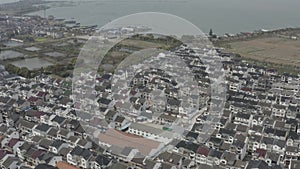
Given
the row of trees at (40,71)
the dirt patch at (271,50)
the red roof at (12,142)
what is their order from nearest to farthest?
the red roof at (12,142), the row of trees at (40,71), the dirt patch at (271,50)

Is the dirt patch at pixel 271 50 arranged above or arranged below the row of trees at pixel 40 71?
above

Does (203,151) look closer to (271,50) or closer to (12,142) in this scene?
(12,142)

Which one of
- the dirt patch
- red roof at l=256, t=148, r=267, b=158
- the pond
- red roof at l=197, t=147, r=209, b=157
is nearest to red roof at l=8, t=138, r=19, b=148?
red roof at l=197, t=147, r=209, b=157

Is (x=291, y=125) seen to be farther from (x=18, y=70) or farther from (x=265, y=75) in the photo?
(x=18, y=70)

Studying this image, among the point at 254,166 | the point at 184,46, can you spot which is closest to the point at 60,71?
the point at 184,46

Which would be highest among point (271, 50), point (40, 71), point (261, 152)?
point (271, 50)

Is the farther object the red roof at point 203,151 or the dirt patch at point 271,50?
the dirt patch at point 271,50

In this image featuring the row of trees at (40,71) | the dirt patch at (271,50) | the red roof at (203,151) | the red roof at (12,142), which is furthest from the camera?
the dirt patch at (271,50)

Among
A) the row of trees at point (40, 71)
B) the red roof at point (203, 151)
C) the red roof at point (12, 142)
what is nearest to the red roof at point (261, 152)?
the red roof at point (203, 151)

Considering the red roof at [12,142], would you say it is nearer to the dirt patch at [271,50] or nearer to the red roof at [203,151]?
the red roof at [203,151]

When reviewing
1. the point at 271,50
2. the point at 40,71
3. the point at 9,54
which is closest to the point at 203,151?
the point at 40,71

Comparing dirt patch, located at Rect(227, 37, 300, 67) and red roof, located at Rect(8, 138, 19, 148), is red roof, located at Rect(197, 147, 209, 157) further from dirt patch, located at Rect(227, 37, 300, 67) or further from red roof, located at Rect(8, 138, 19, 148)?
dirt patch, located at Rect(227, 37, 300, 67)
